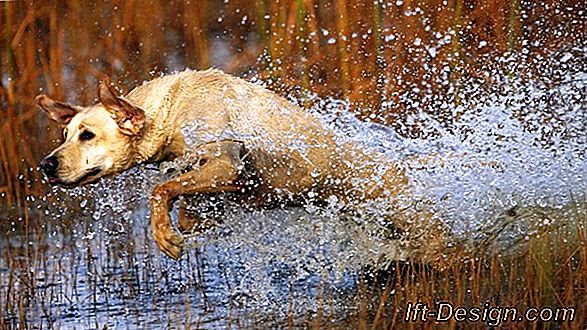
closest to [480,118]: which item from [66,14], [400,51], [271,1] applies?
[400,51]

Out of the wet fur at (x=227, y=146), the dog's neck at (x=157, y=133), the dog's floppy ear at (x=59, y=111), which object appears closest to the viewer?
the wet fur at (x=227, y=146)

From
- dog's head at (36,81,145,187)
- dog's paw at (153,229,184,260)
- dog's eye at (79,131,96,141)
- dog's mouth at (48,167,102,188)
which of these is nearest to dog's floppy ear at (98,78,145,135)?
dog's head at (36,81,145,187)

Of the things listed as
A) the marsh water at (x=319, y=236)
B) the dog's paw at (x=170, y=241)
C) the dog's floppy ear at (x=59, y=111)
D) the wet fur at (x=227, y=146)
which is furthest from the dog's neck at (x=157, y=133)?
the dog's paw at (x=170, y=241)

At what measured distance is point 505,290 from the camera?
5.00 meters

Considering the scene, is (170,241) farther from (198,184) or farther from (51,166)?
(51,166)

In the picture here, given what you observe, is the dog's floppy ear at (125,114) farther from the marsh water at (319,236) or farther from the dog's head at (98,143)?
the marsh water at (319,236)

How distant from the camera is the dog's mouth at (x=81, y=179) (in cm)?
527

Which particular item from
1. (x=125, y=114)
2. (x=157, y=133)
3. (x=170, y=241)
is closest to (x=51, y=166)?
(x=125, y=114)

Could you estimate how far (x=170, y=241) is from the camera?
5129 mm

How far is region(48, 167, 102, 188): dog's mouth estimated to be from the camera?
5266mm

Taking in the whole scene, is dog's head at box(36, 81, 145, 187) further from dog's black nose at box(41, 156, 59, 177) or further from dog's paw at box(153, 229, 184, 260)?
dog's paw at box(153, 229, 184, 260)

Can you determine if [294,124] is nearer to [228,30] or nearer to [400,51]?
[400,51]

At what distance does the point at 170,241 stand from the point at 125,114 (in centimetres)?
70

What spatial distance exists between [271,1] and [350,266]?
16.4 feet
